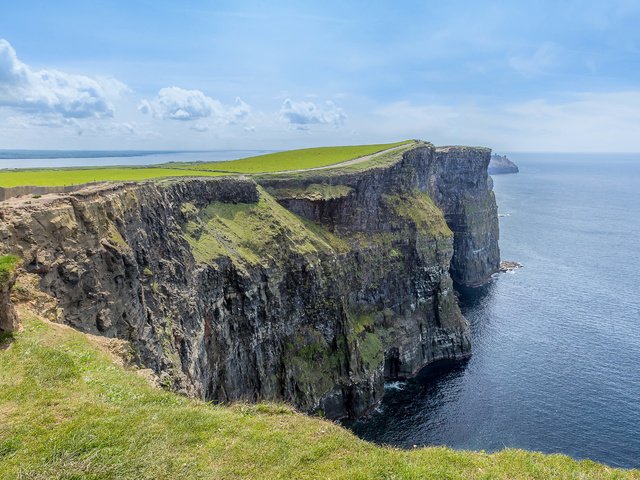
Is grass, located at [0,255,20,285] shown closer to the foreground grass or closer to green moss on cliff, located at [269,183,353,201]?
the foreground grass

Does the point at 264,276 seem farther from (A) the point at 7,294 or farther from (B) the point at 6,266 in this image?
(A) the point at 7,294

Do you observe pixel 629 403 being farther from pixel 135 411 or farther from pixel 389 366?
pixel 135 411

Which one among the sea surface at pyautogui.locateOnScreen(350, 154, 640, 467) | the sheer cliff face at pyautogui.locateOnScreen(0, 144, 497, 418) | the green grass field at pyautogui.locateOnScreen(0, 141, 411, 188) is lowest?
the sea surface at pyautogui.locateOnScreen(350, 154, 640, 467)

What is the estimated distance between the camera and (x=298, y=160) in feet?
405

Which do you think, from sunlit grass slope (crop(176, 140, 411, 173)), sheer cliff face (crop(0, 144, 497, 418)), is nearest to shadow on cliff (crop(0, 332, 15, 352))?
sheer cliff face (crop(0, 144, 497, 418))

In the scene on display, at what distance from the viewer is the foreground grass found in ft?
56.3

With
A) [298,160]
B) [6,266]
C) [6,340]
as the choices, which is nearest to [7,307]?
[6,340]

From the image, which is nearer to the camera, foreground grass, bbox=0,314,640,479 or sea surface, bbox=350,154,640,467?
foreground grass, bbox=0,314,640,479

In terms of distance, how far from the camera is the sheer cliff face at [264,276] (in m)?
36.2

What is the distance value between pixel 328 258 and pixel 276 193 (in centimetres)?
1835

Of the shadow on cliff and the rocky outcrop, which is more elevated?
the rocky outcrop

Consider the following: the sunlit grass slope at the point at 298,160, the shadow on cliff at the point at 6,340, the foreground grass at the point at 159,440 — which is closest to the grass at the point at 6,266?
the shadow on cliff at the point at 6,340

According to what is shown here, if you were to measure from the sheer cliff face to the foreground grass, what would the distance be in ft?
34.0

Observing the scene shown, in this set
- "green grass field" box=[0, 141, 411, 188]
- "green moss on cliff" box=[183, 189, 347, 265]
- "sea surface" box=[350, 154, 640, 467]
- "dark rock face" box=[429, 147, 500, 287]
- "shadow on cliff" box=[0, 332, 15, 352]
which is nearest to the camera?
"shadow on cliff" box=[0, 332, 15, 352]
